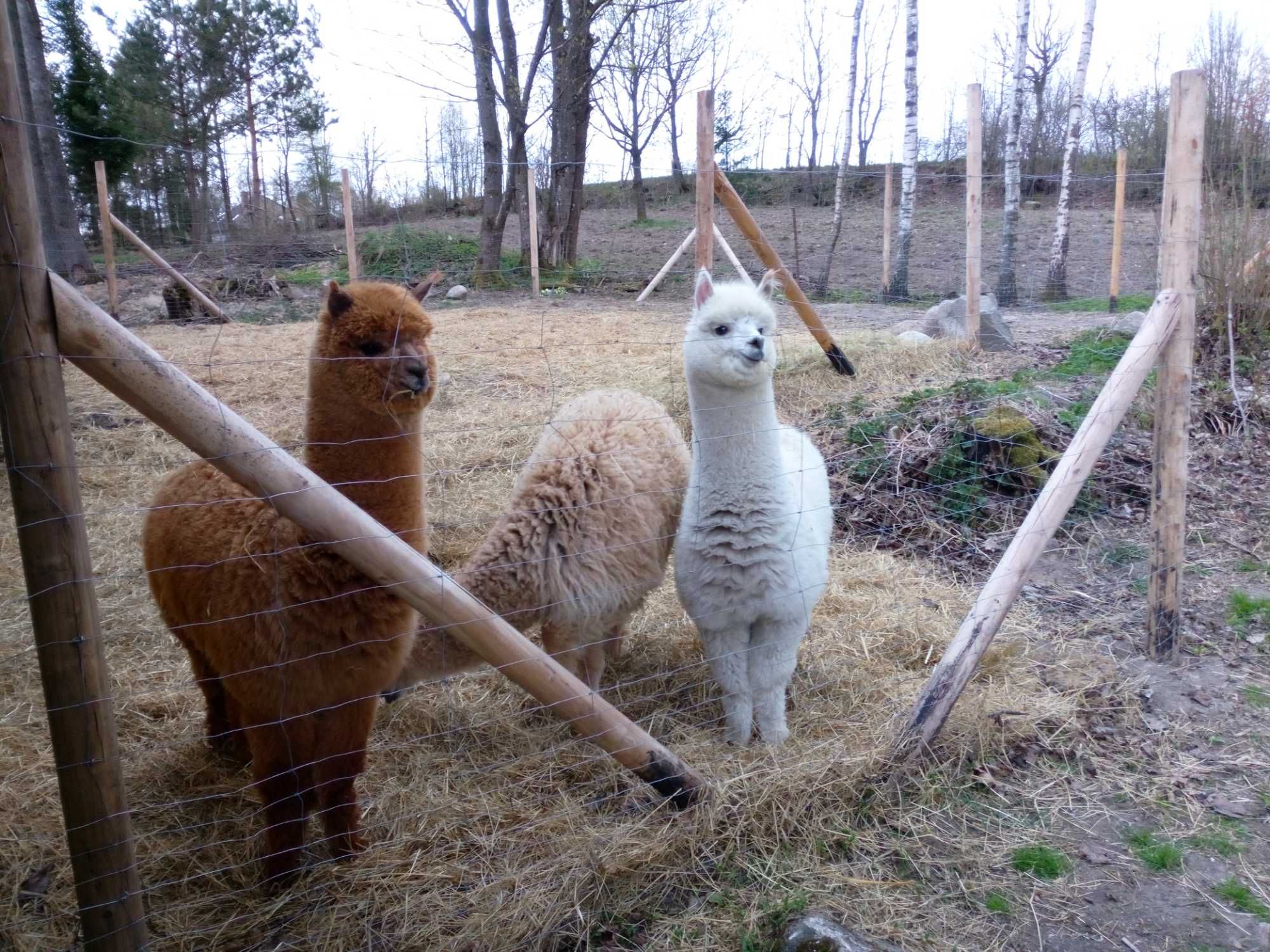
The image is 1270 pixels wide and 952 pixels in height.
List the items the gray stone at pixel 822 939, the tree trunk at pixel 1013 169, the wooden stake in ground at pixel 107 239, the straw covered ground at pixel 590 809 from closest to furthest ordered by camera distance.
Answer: the gray stone at pixel 822 939
the straw covered ground at pixel 590 809
the wooden stake in ground at pixel 107 239
the tree trunk at pixel 1013 169

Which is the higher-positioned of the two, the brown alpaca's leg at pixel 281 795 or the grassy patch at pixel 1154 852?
the brown alpaca's leg at pixel 281 795

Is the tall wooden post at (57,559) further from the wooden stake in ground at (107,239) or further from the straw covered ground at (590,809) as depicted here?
the wooden stake in ground at (107,239)

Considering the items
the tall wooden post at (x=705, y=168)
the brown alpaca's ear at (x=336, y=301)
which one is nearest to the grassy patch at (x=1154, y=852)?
the brown alpaca's ear at (x=336, y=301)

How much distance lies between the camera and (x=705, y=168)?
4852mm

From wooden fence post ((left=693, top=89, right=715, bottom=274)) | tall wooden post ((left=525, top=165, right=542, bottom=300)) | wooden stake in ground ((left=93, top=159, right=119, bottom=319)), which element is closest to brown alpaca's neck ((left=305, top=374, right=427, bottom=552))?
wooden fence post ((left=693, top=89, right=715, bottom=274))

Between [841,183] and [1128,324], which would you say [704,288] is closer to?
[1128,324]

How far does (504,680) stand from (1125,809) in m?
2.65

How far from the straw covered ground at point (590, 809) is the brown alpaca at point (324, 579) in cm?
23

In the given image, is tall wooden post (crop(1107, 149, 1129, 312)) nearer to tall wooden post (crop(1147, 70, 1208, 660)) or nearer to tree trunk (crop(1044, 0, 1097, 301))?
tree trunk (crop(1044, 0, 1097, 301))

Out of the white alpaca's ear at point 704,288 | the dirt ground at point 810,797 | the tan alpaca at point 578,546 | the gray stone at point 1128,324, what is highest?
the white alpaca's ear at point 704,288

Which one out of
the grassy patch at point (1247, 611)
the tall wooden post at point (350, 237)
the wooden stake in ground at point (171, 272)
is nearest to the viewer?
the grassy patch at point (1247, 611)

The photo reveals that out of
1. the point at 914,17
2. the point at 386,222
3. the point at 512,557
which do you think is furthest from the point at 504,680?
the point at 914,17

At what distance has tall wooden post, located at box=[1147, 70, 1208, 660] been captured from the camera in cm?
380

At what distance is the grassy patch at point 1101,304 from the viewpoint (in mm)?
12688
